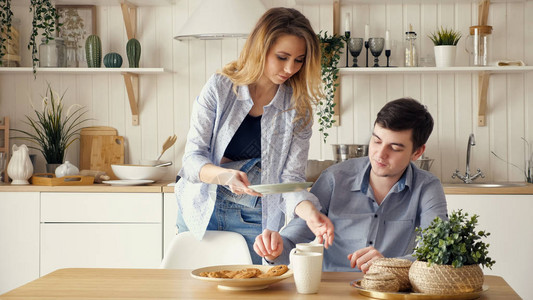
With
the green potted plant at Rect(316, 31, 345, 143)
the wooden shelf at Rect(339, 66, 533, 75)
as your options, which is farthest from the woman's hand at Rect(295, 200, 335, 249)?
the wooden shelf at Rect(339, 66, 533, 75)

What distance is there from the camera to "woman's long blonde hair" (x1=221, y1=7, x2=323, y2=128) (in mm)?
1957

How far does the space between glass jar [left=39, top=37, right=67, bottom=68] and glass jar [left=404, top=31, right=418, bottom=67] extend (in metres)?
1.97

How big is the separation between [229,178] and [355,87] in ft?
7.09

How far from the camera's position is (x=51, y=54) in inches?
147

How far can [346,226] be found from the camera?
197 cm

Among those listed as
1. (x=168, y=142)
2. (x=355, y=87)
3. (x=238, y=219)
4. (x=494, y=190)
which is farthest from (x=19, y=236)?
Result: (x=494, y=190)

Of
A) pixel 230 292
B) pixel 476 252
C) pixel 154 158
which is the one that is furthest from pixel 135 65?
pixel 476 252

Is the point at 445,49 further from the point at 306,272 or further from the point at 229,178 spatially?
the point at 306,272

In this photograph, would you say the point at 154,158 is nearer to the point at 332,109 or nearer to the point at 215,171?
the point at 332,109

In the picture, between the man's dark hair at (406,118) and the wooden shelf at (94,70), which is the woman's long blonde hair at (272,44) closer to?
the man's dark hair at (406,118)

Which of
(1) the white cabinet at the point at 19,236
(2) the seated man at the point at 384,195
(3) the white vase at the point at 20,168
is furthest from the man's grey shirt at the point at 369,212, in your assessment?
(3) the white vase at the point at 20,168

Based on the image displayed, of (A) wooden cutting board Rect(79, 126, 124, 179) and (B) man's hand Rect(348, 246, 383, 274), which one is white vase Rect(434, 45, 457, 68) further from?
(B) man's hand Rect(348, 246, 383, 274)

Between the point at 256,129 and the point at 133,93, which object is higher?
the point at 133,93

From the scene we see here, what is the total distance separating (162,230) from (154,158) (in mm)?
661
